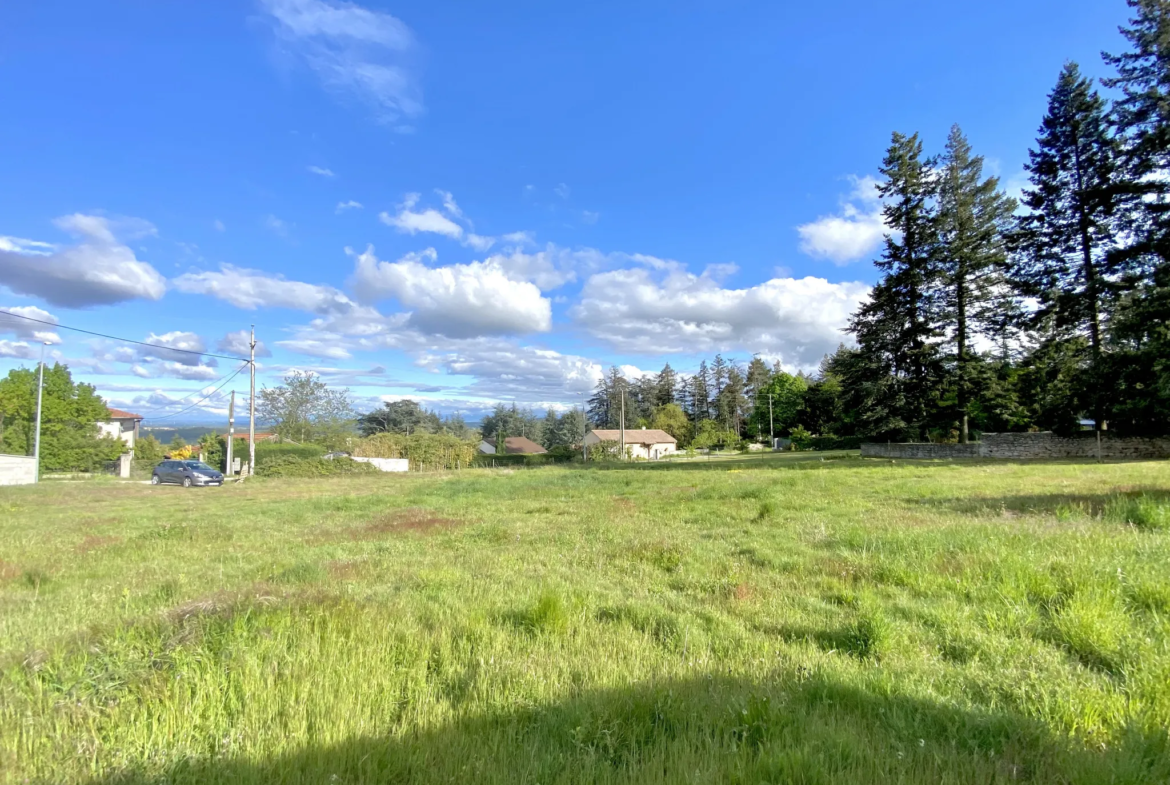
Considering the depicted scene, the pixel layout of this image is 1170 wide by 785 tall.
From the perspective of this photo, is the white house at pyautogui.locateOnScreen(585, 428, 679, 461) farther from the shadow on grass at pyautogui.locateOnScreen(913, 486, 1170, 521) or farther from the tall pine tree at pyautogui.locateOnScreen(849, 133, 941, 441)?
the shadow on grass at pyautogui.locateOnScreen(913, 486, 1170, 521)

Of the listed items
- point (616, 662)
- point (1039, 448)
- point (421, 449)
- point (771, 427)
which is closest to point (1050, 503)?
point (616, 662)

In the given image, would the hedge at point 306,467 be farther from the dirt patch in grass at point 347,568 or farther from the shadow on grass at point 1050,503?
the shadow on grass at point 1050,503

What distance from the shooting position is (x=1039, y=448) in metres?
27.4

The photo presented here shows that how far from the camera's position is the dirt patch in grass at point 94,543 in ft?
28.1

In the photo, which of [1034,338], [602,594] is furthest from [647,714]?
[1034,338]

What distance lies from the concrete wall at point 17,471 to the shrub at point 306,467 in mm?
10457

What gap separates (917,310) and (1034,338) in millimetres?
6373

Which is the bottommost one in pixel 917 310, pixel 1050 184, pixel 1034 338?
pixel 1034 338

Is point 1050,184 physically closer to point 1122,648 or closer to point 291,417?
point 1122,648

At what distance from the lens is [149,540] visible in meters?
9.46

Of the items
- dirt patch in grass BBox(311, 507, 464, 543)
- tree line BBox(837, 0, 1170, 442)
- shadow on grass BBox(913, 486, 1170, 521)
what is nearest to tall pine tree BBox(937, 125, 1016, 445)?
tree line BBox(837, 0, 1170, 442)

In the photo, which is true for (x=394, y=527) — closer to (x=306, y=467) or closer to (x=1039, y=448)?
(x=306, y=467)

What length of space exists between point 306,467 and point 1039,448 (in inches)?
1705

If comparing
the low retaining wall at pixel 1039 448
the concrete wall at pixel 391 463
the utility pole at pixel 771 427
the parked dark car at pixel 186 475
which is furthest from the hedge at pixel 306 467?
the utility pole at pixel 771 427
